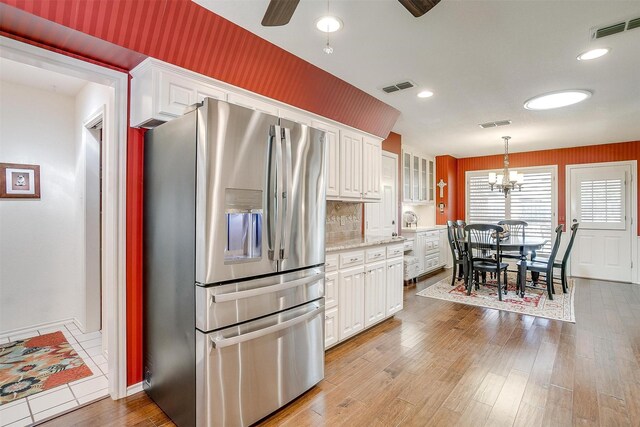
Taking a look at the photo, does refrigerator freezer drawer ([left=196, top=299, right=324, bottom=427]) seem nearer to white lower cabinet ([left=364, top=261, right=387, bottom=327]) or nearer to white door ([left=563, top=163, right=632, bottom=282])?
white lower cabinet ([left=364, top=261, right=387, bottom=327])

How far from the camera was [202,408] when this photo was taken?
1718 mm

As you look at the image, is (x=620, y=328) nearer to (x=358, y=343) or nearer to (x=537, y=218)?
(x=358, y=343)

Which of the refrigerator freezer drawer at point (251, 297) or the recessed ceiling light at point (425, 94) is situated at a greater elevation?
the recessed ceiling light at point (425, 94)

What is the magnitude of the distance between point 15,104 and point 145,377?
3.15 meters

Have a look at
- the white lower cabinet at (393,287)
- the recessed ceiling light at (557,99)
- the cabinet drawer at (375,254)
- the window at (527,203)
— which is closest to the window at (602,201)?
the window at (527,203)

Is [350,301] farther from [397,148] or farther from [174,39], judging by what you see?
[397,148]

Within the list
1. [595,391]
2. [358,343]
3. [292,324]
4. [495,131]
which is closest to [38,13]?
[292,324]

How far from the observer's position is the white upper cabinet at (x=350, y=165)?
3.56m

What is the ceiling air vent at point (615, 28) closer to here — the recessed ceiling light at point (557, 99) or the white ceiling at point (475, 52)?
the white ceiling at point (475, 52)

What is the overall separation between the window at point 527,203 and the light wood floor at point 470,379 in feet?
10.0

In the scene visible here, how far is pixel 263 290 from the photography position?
1.92m

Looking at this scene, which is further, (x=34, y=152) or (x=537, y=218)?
(x=537, y=218)

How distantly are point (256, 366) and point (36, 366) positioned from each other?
84.8 inches

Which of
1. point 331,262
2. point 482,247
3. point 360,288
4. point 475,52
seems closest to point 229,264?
point 331,262
